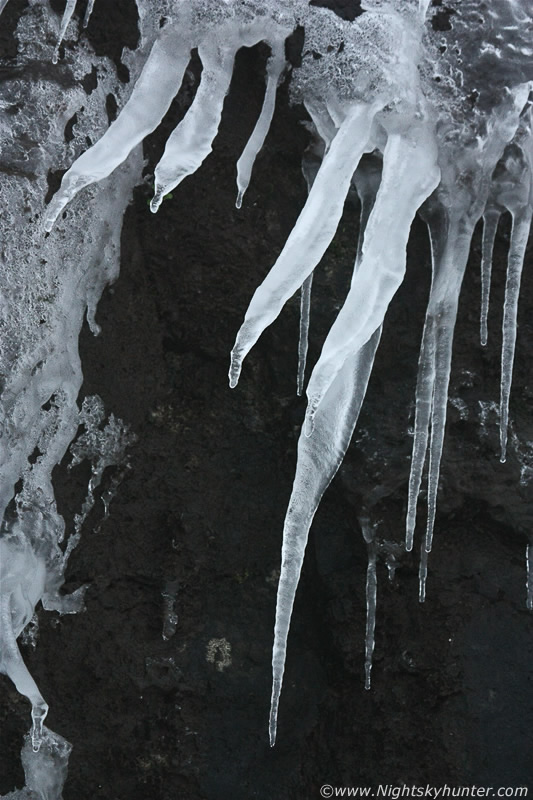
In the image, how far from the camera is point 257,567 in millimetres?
2473

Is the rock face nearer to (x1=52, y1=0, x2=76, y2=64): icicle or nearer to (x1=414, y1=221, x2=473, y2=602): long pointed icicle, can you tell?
(x1=414, y1=221, x2=473, y2=602): long pointed icicle

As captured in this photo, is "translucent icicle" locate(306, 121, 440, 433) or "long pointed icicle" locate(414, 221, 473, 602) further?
"long pointed icicle" locate(414, 221, 473, 602)

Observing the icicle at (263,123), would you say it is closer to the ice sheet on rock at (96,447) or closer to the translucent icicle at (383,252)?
the translucent icicle at (383,252)

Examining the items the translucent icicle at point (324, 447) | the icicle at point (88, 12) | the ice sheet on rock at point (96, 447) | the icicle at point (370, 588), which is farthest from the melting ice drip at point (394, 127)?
the ice sheet on rock at point (96, 447)

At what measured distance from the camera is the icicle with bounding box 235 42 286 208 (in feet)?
6.72

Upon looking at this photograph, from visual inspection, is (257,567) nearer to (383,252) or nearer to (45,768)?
(45,768)

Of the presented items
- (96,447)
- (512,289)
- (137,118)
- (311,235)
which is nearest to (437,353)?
(512,289)

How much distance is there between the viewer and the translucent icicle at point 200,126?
1741 millimetres

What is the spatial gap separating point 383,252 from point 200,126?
525 millimetres

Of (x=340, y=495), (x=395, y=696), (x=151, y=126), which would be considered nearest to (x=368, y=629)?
(x=395, y=696)

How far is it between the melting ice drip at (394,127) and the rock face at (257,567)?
286 millimetres

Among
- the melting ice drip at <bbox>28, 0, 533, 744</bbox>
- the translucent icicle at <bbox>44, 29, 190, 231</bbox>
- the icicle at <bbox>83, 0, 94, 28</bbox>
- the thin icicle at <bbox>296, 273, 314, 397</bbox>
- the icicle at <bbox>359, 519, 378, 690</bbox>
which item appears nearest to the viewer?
the translucent icicle at <bbox>44, 29, 190, 231</bbox>

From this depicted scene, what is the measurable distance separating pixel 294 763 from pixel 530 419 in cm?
123

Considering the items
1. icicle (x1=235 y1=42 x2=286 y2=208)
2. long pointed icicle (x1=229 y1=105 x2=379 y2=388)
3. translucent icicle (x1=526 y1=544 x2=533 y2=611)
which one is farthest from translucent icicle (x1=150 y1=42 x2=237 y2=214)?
translucent icicle (x1=526 y1=544 x2=533 y2=611)
